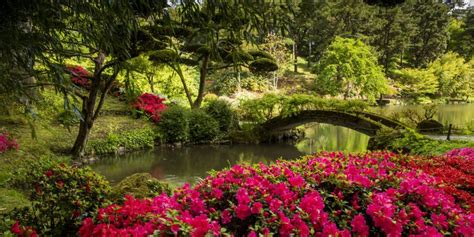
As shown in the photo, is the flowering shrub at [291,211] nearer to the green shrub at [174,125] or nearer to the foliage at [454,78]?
the green shrub at [174,125]

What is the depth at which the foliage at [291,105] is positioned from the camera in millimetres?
12948

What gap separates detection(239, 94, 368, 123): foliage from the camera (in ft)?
42.5

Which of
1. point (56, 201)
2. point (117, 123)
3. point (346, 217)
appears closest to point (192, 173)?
point (117, 123)

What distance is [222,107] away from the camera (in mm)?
15133

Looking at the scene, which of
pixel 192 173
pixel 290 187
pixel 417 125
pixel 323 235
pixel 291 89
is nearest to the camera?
pixel 323 235

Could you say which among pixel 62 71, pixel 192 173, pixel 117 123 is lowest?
pixel 192 173

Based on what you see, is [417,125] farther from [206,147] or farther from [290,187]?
[290,187]

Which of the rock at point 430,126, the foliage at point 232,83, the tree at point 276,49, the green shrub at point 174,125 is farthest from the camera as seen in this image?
the tree at point 276,49

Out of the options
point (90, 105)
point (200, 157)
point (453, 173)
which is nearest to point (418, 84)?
point (200, 157)

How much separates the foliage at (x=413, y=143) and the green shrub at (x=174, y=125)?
7.20 m

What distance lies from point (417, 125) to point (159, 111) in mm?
9741

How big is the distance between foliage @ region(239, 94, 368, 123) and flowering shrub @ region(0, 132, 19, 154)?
374 inches

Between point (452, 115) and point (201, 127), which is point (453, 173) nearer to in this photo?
point (201, 127)

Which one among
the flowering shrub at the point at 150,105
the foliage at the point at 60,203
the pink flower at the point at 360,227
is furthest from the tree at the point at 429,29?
the foliage at the point at 60,203
